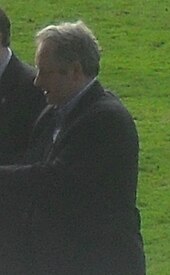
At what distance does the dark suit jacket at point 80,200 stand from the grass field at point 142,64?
3237mm

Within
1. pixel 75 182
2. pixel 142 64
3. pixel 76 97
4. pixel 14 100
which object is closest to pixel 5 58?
pixel 14 100

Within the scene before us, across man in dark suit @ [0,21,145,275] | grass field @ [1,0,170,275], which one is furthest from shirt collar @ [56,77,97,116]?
grass field @ [1,0,170,275]

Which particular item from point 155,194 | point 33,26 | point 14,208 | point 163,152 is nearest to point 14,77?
point 14,208

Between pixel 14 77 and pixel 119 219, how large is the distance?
1.23 meters

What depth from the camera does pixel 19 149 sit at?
6.38m

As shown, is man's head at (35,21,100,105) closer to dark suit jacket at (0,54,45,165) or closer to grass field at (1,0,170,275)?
dark suit jacket at (0,54,45,165)

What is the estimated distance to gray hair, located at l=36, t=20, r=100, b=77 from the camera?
5.60m

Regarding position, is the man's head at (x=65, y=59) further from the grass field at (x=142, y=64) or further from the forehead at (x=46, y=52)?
the grass field at (x=142, y=64)

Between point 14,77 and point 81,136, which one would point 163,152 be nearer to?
point 14,77

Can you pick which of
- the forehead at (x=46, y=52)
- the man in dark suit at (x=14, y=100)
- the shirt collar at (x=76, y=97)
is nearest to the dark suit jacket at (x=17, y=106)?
the man in dark suit at (x=14, y=100)

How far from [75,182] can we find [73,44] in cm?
56

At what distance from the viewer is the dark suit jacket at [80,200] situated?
5.58 meters

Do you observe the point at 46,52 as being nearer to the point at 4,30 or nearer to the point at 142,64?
the point at 4,30

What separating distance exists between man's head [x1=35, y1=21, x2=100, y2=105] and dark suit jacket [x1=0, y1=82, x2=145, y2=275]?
0.30 ft
